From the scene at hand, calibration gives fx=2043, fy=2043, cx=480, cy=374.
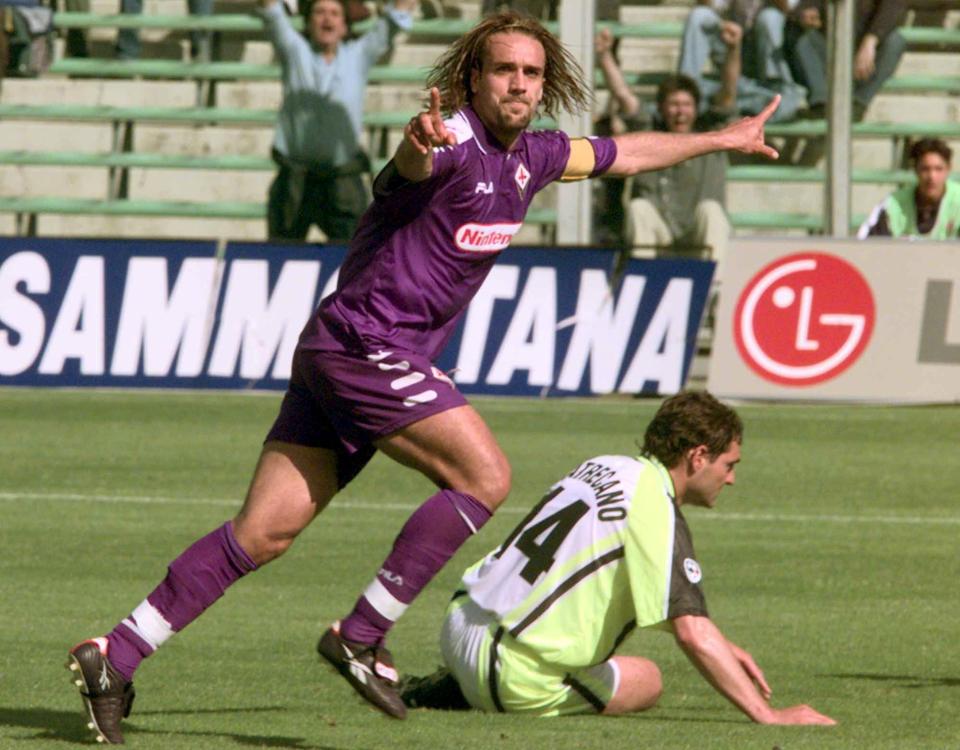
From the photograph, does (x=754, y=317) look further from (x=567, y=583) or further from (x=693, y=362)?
(x=567, y=583)

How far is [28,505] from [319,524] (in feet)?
5.03

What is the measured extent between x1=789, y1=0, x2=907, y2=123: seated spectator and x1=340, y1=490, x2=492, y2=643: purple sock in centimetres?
1406

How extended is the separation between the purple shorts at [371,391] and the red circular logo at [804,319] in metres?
8.96

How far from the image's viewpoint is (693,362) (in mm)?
14711

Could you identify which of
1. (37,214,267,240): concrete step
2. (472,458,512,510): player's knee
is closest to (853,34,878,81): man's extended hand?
(37,214,267,240): concrete step

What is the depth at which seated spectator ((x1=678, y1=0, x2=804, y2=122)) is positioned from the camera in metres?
18.7

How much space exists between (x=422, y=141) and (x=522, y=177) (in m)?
0.56

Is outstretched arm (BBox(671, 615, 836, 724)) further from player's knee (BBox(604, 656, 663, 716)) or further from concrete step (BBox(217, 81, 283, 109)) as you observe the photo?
concrete step (BBox(217, 81, 283, 109))

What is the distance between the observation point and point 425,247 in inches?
213

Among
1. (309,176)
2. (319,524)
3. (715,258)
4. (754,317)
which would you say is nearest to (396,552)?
(319,524)

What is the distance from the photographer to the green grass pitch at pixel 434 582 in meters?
5.71

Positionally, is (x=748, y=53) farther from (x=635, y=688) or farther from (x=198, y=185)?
(x=635, y=688)

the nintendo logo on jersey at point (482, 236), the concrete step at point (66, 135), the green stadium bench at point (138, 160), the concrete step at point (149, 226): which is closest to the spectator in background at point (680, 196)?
the green stadium bench at point (138, 160)

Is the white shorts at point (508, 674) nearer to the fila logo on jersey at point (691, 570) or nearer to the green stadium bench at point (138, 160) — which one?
the fila logo on jersey at point (691, 570)
